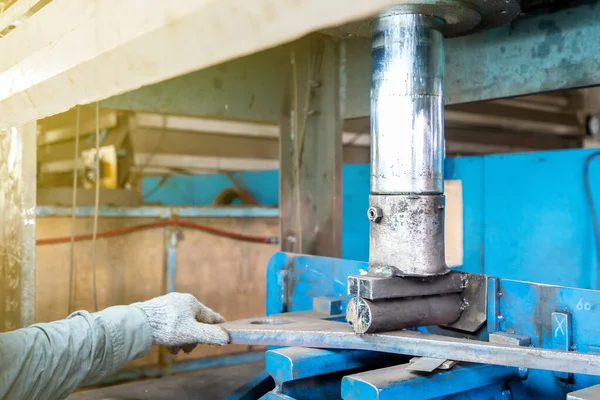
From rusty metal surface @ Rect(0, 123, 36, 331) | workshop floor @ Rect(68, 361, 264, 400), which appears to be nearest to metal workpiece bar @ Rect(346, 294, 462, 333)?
workshop floor @ Rect(68, 361, 264, 400)

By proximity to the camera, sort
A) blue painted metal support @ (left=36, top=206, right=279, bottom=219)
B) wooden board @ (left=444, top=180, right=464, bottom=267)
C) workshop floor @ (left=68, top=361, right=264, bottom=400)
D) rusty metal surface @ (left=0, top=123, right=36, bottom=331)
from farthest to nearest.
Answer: wooden board @ (left=444, top=180, right=464, bottom=267) → blue painted metal support @ (left=36, top=206, right=279, bottom=219) → workshop floor @ (left=68, top=361, right=264, bottom=400) → rusty metal surface @ (left=0, top=123, right=36, bottom=331)

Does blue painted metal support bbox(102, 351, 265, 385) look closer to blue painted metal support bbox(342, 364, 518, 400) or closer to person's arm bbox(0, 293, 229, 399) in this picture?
person's arm bbox(0, 293, 229, 399)

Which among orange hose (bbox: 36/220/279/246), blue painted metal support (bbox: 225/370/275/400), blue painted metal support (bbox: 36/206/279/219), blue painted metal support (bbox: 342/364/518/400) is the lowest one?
blue painted metal support (bbox: 225/370/275/400)

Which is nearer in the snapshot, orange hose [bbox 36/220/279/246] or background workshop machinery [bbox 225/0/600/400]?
background workshop machinery [bbox 225/0/600/400]

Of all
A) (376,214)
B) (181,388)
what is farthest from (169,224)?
(376,214)

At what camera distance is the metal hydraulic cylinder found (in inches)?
53.4

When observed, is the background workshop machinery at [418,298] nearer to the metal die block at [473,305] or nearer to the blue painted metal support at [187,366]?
the metal die block at [473,305]

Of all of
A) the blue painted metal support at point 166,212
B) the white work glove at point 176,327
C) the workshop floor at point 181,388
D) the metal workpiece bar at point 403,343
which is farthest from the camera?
the blue painted metal support at point 166,212

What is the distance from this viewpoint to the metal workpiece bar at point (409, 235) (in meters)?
1.36

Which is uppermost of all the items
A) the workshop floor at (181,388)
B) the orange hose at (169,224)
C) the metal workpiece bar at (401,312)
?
the orange hose at (169,224)

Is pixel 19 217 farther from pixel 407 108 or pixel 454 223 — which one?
pixel 454 223

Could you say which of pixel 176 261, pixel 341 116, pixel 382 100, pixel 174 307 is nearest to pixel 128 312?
pixel 174 307

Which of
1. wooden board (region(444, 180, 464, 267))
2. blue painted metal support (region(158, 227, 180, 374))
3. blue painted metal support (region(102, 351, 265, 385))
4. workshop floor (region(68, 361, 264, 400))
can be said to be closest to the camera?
workshop floor (region(68, 361, 264, 400))

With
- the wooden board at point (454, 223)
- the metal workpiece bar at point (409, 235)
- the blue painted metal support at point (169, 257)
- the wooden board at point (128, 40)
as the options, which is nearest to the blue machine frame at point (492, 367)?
the metal workpiece bar at point (409, 235)
